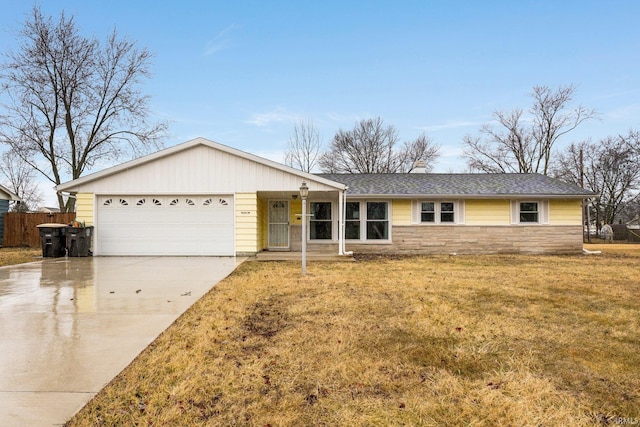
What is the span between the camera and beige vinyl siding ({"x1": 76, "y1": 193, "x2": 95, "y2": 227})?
12.6 meters

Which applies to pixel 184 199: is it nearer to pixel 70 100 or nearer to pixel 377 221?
pixel 377 221

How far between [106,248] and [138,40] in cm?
1579

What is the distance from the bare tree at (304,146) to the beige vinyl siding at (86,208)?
17.5 metres

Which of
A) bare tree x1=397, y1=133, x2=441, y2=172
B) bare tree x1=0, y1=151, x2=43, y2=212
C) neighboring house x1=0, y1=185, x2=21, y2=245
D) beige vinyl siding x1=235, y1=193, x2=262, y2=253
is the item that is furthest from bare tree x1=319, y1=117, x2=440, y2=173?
bare tree x1=0, y1=151, x2=43, y2=212

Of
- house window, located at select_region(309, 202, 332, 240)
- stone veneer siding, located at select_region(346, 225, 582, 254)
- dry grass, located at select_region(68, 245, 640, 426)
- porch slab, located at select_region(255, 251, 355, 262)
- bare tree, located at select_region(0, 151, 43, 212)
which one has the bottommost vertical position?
dry grass, located at select_region(68, 245, 640, 426)

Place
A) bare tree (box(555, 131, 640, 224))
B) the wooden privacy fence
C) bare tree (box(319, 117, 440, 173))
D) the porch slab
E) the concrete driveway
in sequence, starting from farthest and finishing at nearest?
bare tree (box(319, 117, 440, 173))
bare tree (box(555, 131, 640, 224))
the wooden privacy fence
the porch slab
the concrete driveway

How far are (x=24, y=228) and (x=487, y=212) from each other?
70.4ft

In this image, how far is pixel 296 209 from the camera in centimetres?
1480

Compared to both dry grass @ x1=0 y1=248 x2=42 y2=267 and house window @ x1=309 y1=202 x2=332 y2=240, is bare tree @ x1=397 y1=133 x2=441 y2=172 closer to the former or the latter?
house window @ x1=309 y1=202 x2=332 y2=240

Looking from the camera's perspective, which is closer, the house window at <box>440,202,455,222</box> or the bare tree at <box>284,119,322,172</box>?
→ the house window at <box>440,202,455,222</box>

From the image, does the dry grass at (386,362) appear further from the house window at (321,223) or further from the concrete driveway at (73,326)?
the house window at (321,223)

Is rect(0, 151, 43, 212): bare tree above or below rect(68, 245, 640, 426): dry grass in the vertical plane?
above

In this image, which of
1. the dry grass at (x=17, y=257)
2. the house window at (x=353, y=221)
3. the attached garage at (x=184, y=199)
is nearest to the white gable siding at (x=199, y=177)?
the attached garage at (x=184, y=199)

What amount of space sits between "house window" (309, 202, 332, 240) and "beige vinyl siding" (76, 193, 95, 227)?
7763mm
